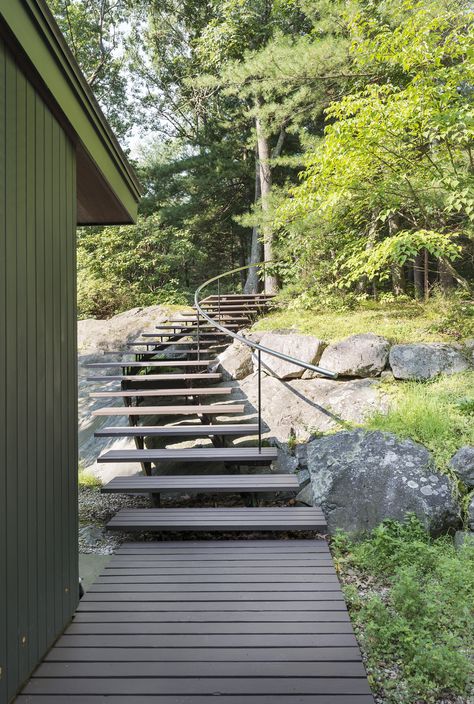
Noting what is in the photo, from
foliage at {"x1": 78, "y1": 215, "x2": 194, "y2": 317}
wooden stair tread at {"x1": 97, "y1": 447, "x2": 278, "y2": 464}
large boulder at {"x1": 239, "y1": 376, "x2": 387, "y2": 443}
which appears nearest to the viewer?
wooden stair tread at {"x1": 97, "y1": 447, "x2": 278, "y2": 464}

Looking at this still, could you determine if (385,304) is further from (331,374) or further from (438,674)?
(438,674)

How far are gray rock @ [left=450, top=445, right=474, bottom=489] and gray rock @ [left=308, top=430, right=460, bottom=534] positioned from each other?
4.9 inches

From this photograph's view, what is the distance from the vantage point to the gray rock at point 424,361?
4.70 metres

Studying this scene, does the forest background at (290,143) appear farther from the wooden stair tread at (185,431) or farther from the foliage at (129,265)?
the wooden stair tread at (185,431)

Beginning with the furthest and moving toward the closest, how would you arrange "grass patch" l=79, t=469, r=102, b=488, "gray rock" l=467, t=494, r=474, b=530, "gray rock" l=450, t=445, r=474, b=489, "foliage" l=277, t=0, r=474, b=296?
"grass patch" l=79, t=469, r=102, b=488, "foliage" l=277, t=0, r=474, b=296, "gray rock" l=450, t=445, r=474, b=489, "gray rock" l=467, t=494, r=474, b=530

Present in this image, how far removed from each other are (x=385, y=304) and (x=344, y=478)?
476 cm

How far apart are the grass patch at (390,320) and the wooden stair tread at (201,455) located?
7.53 ft

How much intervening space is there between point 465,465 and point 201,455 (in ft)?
6.55

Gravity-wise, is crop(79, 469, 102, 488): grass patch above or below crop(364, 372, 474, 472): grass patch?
below

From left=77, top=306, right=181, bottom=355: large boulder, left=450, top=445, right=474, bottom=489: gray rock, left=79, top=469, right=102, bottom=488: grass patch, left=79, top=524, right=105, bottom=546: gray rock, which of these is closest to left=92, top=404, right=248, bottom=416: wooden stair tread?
left=79, top=469, right=102, bottom=488: grass patch

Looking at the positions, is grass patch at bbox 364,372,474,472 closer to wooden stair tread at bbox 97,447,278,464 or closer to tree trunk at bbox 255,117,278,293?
wooden stair tread at bbox 97,447,278,464

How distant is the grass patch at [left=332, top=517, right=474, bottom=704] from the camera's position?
195 cm

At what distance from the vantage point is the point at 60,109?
207cm

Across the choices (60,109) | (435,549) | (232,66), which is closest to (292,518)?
(435,549)
